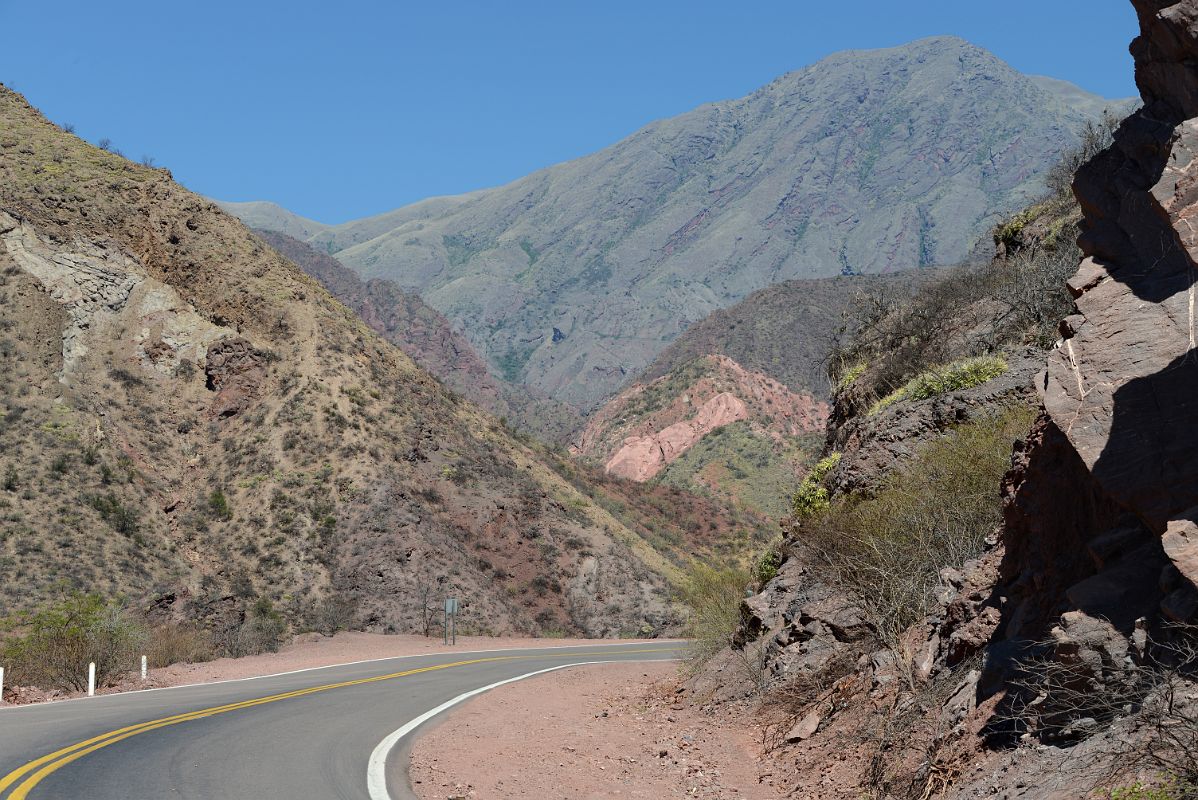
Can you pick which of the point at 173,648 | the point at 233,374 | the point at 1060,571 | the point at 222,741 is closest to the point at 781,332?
the point at 233,374

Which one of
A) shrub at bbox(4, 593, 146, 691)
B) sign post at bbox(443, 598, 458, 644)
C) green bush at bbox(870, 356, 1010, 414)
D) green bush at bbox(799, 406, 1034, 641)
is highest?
green bush at bbox(870, 356, 1010, 414)

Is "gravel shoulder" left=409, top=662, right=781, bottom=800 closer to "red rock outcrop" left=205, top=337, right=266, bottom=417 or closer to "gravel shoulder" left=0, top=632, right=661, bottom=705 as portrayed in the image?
"gravel shoulder" left=0, top=632, right=661, bottom=705

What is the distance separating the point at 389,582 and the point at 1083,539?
33098 mm

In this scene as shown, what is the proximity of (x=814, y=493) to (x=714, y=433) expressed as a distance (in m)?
68.5

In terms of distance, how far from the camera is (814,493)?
15.4 metres

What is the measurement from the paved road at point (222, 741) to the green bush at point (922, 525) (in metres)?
5.34

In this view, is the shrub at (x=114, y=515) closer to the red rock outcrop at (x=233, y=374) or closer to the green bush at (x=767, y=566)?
the red rock outcrop at (x=233, y=374)

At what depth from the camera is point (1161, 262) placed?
7090mm

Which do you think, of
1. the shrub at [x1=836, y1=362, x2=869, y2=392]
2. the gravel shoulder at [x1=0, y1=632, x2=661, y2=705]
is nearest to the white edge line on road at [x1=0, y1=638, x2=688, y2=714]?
the gravel shoulder at [x1=0, y1=632, x2=661, y2=705]

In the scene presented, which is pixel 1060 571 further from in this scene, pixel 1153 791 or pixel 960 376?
pixel 960 376

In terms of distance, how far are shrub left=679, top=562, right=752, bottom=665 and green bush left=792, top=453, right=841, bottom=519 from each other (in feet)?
7.11

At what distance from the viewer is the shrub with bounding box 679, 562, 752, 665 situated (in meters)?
17.5

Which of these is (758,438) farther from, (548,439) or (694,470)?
(548,439)

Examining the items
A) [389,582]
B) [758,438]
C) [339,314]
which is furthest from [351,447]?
[758,438]
